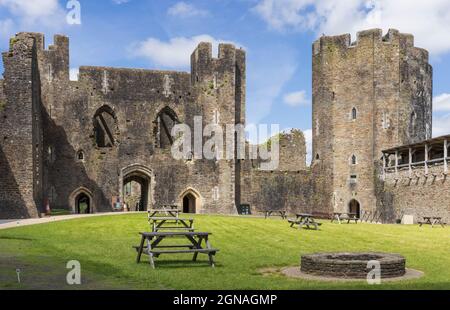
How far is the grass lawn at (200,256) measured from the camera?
1048 cm

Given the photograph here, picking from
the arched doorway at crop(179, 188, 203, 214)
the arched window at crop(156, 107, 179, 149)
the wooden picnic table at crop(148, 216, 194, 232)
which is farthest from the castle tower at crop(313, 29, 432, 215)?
the wooden picnic table at crop(148, 216, 194, 232)

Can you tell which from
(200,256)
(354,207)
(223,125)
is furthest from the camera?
(354,207)

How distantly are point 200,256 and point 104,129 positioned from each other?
2972cm

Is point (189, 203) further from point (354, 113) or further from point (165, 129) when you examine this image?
point (354, 113)

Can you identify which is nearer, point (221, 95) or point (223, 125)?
point (223, 125)

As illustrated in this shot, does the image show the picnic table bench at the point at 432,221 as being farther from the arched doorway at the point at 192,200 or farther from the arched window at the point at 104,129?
the arched window at the point at 104,129

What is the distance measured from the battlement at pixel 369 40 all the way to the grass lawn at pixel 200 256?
861 inches

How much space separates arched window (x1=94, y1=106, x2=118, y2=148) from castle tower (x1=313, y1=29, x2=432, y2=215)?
15.4 metres

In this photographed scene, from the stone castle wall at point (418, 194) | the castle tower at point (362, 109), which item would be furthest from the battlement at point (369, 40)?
the stone castle wall at point (418, 194)

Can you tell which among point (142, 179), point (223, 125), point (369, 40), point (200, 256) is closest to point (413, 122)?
point (369, 40)

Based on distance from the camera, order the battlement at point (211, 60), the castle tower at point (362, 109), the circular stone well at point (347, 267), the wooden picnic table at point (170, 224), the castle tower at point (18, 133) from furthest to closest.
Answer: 1. the castle tower at point (362, 109)
2. the battlement at point (211, 60)
3. the castle tower at point (18, 133)
4. the wooden picnic table at point (170, 224)
5. the circular stone well at point (347, 267)

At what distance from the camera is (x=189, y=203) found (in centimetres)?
4219

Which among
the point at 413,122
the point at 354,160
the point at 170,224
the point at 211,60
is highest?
the point at 211,60
